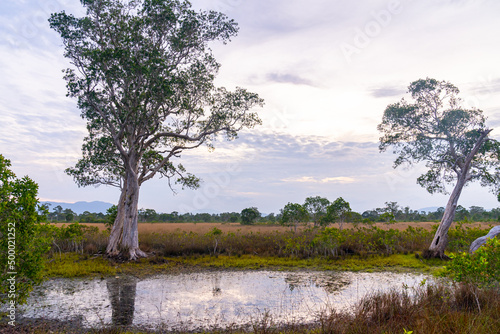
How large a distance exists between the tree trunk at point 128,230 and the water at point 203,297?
13.2 feet

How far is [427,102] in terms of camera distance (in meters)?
19.9

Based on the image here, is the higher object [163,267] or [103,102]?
[103,102]

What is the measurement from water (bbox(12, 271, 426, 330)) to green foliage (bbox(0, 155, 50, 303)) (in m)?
1.97

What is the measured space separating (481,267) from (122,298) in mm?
10714

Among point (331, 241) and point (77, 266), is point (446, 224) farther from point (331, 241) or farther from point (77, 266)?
point (77, 266)

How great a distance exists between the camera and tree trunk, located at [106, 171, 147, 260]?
17406 mm

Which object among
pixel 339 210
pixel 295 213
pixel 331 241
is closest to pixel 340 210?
pixel 339 210

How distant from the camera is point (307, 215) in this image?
2975 cm

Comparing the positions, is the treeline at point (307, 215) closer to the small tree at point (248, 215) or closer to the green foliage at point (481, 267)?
the small tree at point (248, 215)

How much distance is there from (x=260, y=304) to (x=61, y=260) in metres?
12.4

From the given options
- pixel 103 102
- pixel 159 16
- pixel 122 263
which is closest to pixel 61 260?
pixel 122 263

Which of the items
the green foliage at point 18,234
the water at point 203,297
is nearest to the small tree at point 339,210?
the water at point 203,297

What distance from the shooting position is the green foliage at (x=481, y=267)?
7094 mm

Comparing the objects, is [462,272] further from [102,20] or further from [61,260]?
[102,20]
